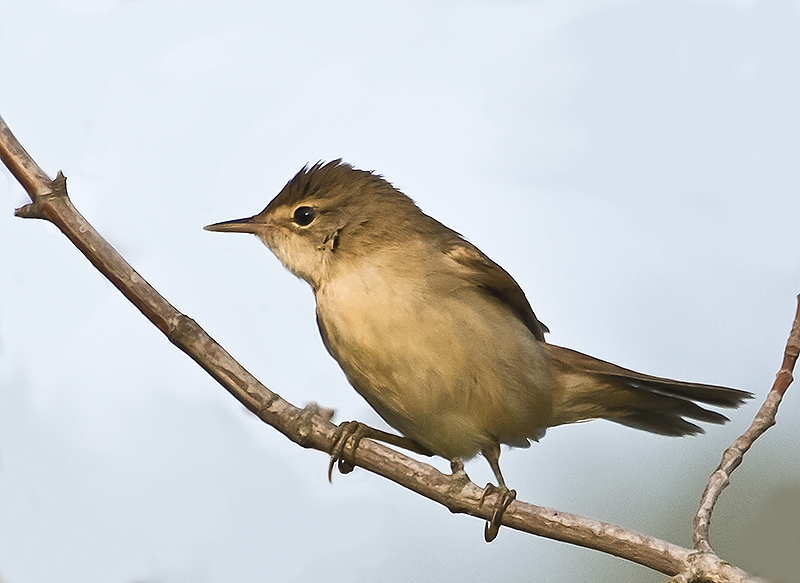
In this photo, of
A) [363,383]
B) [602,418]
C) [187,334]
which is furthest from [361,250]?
[602,418]

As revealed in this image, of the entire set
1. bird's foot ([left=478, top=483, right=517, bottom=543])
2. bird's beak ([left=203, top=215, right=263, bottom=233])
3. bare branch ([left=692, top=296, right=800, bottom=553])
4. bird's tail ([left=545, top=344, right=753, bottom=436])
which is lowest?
bird's foot ([left=478, top=483, right=517, bottom=543])

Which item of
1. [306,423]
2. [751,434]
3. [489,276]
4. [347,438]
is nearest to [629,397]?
[489,276]

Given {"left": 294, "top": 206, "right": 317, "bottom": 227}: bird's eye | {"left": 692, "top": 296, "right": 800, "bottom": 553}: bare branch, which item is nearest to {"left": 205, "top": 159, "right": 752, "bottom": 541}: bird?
{"left": 294, "top": 206, "right": 317, "bottom": 227}: bird's eye

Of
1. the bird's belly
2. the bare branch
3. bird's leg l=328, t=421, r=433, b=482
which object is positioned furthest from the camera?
the bird's belly

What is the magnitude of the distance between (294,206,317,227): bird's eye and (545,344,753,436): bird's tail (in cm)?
135

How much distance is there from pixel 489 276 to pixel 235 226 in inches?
46.3

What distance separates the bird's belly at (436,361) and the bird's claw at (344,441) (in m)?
0.26

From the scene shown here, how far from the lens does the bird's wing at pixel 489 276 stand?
3.93 metres

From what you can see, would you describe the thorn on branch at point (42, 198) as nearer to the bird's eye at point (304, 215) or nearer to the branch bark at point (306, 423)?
the branch bark at point (306, 423)

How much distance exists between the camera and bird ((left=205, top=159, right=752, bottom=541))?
3587 mm

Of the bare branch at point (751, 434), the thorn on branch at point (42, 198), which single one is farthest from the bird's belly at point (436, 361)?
the thorn on branch at point (42, 198)

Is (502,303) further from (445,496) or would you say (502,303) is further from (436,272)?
(445,496)

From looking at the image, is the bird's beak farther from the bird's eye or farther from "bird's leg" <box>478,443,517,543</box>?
"bird's leg" <box>478,443,517,543</box>

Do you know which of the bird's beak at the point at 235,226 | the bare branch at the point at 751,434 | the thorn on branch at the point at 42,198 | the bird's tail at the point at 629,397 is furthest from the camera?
the bird's tail at the point at 629,397
